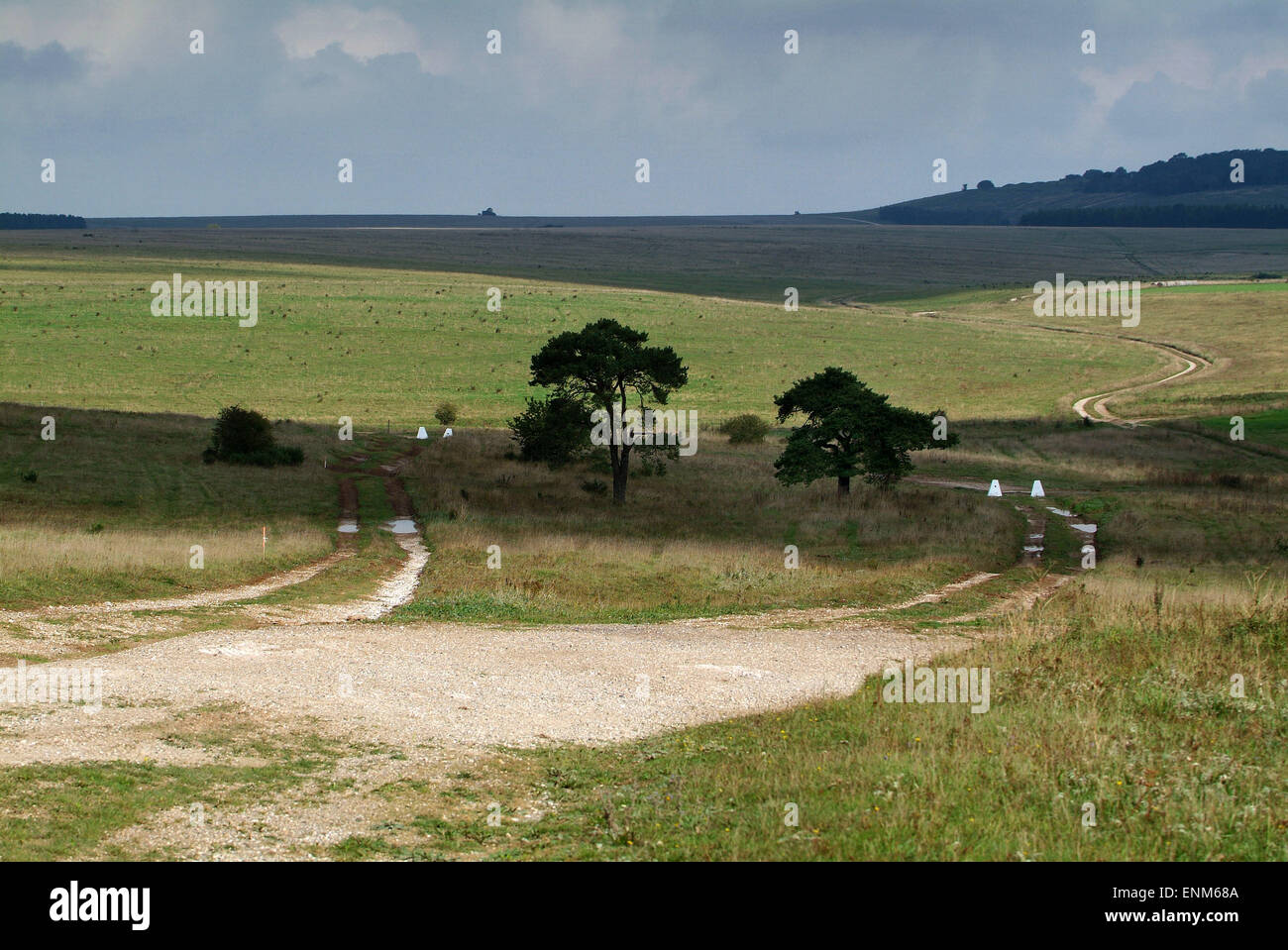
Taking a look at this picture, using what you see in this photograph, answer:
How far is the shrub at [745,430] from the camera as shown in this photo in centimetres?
6975

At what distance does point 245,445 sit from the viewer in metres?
50.2

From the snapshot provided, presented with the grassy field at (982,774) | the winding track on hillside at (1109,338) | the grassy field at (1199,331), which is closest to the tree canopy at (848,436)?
the grassy field at (982,774)

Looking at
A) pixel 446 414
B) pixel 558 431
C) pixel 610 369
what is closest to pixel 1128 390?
pixel 446 414

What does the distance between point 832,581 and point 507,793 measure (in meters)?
17.7

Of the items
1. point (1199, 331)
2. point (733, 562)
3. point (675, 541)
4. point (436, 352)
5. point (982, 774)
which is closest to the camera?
point (982, 774)

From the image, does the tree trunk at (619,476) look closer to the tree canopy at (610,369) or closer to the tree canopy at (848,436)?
the tree canopy at (610,369)

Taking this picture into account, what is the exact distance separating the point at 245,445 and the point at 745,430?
3034cm

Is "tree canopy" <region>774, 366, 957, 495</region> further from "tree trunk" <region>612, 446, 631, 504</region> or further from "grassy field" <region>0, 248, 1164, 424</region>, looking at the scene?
"grassy field" <region>0, 248, 1164, 424</region>

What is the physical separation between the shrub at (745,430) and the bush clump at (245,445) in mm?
27338

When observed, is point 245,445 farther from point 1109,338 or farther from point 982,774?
point 1109,338

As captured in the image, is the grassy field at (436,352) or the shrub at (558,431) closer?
the shrub at (558,431)

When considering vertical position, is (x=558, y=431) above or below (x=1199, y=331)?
below
